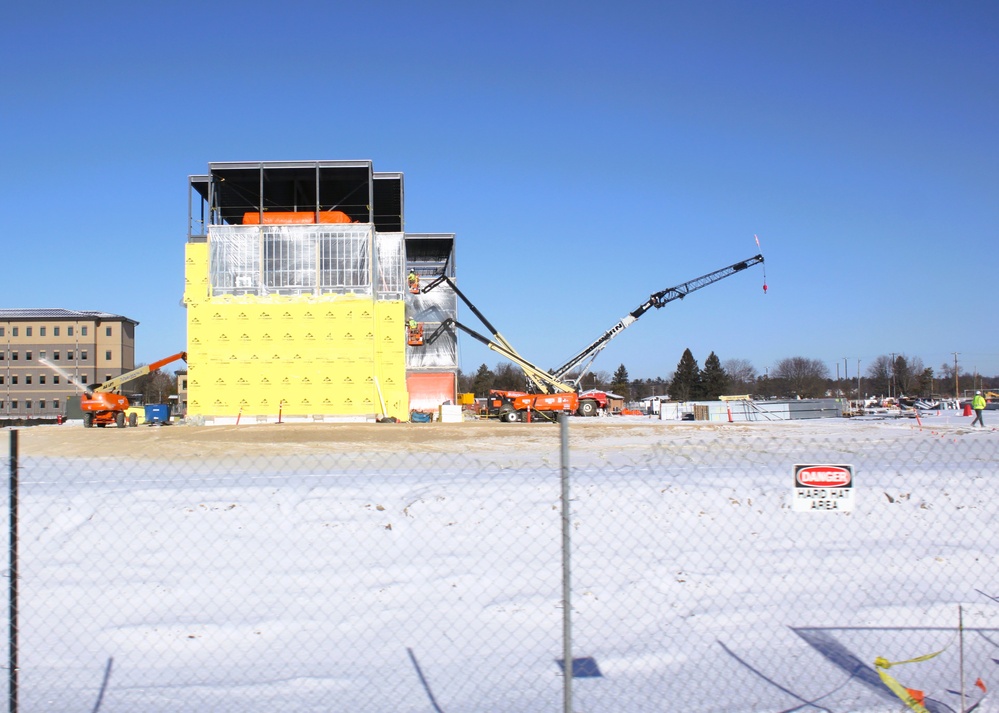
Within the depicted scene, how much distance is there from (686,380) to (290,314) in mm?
71899

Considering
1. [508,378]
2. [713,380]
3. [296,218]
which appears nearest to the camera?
[296,218]

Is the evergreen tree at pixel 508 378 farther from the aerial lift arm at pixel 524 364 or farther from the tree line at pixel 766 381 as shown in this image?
the aerial lift arm at pixel 524 364

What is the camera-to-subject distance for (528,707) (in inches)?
196

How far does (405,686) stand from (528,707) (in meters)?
0.92

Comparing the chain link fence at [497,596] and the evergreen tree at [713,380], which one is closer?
the chain link fence at [497,596]

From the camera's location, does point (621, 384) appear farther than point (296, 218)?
Yes

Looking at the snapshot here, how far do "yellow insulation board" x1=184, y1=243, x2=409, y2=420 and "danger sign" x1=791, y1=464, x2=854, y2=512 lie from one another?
42.3 metres

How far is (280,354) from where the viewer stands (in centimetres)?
4572

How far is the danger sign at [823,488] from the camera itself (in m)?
4.66

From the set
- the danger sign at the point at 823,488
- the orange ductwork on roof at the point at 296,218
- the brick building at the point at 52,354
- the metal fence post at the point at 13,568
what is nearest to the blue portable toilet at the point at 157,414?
the orange ductwork on roof at the point at 296,218

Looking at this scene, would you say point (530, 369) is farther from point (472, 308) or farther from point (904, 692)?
point (904, 692)

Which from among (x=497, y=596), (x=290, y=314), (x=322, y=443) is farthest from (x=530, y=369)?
(x=497, y=596)

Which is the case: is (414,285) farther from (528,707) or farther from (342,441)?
(528,707)

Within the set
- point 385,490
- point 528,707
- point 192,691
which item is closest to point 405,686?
point 528,707
